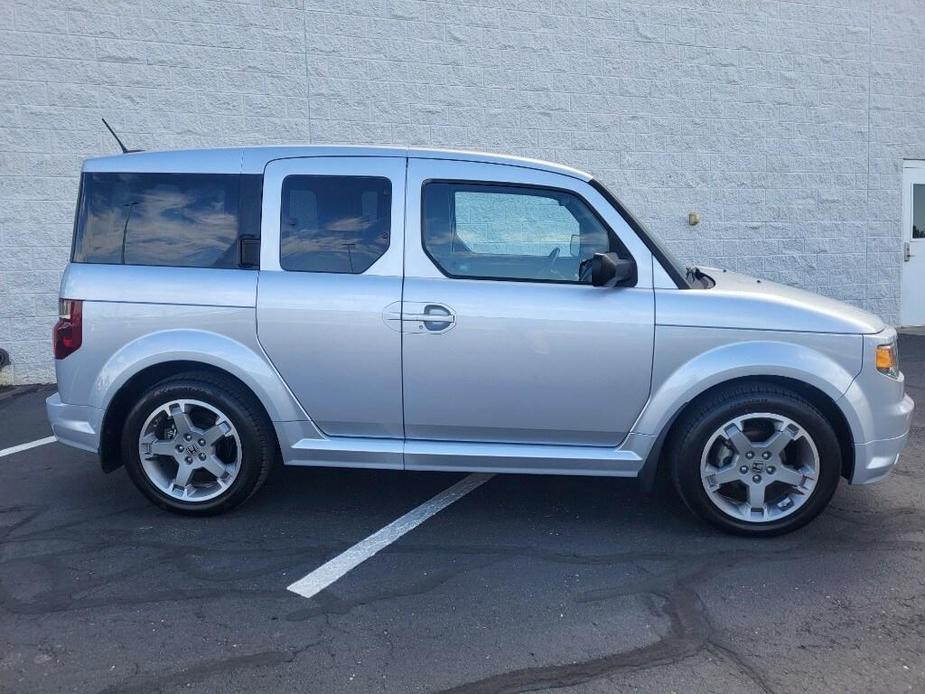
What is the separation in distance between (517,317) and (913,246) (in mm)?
9127

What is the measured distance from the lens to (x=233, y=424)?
4.26 meters

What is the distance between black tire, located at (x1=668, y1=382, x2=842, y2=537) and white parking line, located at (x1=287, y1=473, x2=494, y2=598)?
1350 mm

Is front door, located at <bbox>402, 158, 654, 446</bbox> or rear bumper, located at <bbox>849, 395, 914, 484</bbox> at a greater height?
front door, located at <bbox>402, 158, 654, 446</bbox>

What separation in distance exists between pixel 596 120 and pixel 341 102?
Result: 9.69 feet

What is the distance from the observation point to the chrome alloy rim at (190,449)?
4285 mm

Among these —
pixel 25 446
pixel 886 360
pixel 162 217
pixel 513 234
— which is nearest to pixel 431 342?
pixel 513 234

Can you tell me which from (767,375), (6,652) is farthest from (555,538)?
(6,652)

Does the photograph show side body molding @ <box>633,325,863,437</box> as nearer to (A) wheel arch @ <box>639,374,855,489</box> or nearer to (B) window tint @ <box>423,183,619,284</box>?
(A) wheel arch @ <box>639,374,855,489</box>

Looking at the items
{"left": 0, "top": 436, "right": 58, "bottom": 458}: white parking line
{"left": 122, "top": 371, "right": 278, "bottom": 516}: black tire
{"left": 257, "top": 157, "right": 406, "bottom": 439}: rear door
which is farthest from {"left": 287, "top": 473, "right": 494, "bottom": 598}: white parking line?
{"left": 0, "top": 436, "right": 58, "bottom": 458}: white parking line

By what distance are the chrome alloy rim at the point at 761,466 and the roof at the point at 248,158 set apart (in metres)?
1.57

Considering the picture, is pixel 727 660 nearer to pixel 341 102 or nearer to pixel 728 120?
pixel 341 102

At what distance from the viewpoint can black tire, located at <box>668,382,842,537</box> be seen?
403cm

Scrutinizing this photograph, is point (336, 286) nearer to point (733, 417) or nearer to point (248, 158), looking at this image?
point (248, 158)

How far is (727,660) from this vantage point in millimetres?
3020
